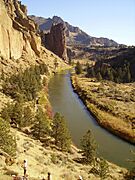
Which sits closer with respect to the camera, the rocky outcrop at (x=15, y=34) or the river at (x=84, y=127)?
the river at (x=84, y=127)

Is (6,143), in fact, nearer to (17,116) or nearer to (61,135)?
(61,135)

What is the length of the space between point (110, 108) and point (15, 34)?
7075 cm

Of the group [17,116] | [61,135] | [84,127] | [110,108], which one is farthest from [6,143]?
[110,108]

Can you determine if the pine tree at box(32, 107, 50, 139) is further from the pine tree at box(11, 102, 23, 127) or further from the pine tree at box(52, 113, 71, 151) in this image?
the pine tree at box(11, 102, 23, 127)

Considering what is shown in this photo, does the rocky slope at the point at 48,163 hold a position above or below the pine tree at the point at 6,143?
below

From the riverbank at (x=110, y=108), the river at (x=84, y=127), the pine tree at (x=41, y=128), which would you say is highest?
the pine tree at (x=41, y=128)

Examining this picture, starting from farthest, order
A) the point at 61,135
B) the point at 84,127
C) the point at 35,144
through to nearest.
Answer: the point at 84,127 < the point at 61,135 < the point at 35,144

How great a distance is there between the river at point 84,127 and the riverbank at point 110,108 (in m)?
1.34

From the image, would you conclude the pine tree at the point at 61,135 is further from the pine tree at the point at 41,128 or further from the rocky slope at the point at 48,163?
the pine tree at the point at 41,128

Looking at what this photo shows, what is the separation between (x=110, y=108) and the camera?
7050 centimetres

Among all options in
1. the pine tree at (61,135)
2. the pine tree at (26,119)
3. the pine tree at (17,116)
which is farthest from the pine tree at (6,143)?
the pine tree at (26,119)

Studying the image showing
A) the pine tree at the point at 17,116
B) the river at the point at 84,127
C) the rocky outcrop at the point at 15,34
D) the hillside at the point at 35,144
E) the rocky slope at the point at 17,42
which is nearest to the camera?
the hillside at the point at 35,144

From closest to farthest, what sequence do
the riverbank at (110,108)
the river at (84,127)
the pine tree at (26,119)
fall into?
the river at (84,127) → the pine tree at (26,119) → the riverbank at (110,108)

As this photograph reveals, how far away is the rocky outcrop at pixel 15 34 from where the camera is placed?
114 meters
